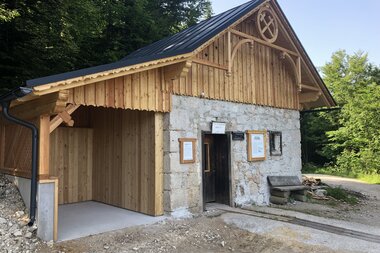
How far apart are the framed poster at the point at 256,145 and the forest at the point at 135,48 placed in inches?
212

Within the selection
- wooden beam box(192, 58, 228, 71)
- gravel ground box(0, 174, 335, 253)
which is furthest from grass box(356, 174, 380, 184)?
gravel ground box(0, 174, 335, 253)

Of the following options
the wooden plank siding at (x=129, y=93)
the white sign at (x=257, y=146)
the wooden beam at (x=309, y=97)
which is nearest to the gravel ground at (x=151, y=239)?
the wooden plank siding at (x=129, y=93)

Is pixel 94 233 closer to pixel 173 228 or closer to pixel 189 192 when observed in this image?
pixel 173 228

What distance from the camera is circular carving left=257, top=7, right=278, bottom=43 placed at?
8.89 metres

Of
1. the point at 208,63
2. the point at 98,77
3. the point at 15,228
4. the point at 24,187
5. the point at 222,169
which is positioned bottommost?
the point at 15,228

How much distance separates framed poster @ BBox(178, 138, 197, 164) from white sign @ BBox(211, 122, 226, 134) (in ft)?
2.32

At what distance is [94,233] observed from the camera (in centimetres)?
586

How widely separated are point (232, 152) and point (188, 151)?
158 centimetres

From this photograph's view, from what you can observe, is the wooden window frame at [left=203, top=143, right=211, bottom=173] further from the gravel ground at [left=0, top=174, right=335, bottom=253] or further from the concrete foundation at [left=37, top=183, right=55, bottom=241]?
the concrete foundation at [left=37, top=183, right=55, bottom=241]

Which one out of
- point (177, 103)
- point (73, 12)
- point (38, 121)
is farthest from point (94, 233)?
point (73, 12)

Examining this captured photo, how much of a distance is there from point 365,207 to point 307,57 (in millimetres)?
5043

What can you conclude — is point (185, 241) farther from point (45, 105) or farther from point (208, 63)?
point (208, 63)

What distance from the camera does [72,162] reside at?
9102 millimetres

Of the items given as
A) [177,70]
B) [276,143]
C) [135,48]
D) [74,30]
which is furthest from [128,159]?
[135,48]
